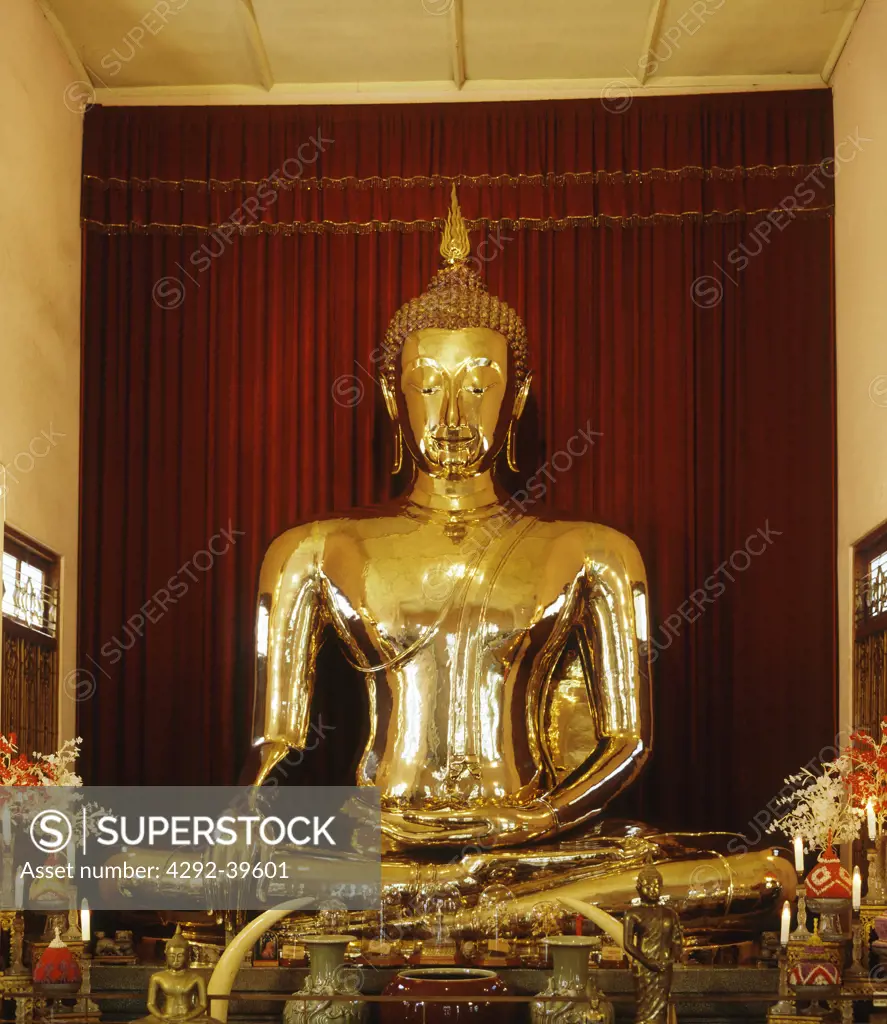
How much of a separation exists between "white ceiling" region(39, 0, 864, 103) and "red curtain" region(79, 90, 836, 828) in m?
0.10

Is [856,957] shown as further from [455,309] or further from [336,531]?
[455,309]

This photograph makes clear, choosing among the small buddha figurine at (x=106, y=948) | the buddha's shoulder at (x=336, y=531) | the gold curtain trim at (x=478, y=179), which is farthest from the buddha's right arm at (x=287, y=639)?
the gold curtain trim at (x=478, y=179)

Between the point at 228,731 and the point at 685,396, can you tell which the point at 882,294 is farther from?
the point at 228,731

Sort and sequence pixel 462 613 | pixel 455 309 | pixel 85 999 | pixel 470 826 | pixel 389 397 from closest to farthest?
pixel 85 999, pixel 470 826, pixel 462 613, pixel 455 309, pixel 389 397

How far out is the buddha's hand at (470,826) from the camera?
5.56 metres

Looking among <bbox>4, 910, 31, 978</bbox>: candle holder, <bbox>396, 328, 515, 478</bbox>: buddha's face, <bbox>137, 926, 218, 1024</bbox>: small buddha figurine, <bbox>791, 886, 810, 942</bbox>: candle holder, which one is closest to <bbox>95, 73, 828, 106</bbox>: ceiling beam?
<bbox>396, 328, 515, 478</bbox>: buddha's face

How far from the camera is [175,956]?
3697mm

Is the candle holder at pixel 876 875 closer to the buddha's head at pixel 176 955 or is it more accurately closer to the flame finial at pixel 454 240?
the buddha's head at pixel 176 955

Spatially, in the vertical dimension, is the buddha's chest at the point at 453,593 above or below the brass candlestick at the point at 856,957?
above

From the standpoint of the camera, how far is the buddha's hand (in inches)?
219

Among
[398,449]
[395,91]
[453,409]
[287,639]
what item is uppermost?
[395,91]

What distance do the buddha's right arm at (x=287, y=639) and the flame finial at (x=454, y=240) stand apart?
117 centimetres

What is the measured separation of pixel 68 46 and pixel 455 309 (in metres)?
1.80

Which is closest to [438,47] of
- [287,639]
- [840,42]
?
[840,42]
